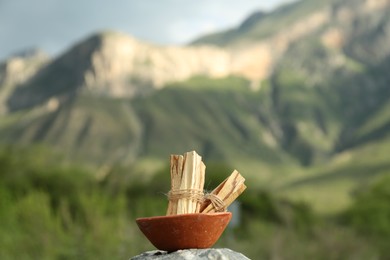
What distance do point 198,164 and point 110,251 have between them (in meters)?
23.1

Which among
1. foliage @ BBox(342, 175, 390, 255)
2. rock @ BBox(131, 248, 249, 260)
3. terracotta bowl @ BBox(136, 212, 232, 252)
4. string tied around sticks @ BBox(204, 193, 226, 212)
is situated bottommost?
foliage @ BBox(342, 175, 390, 255)

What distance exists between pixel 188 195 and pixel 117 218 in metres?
31.7

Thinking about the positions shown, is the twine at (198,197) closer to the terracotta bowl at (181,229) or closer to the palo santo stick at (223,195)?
the palo santo stick at (223,195)

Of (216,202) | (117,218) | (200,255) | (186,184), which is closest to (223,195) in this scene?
(216,202)

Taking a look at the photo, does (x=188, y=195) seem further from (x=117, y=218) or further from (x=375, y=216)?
(x=375, y=216)

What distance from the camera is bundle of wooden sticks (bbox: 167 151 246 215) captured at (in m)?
6.14

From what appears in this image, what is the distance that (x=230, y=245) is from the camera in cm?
3925

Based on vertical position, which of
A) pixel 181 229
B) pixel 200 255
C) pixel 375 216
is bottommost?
pixel 375 216

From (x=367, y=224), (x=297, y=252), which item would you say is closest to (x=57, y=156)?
(x=367, y=224)

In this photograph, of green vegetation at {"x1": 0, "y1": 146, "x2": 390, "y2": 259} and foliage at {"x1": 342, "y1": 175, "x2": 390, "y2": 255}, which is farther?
foliage at {"x1": 342, "y1": 175, "x2": 390, "y2": 255}

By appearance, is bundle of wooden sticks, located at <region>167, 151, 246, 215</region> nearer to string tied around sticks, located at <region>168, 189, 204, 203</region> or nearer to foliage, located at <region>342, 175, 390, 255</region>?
string tied around sticks, located at <region>168, 189, 204, 203</region>

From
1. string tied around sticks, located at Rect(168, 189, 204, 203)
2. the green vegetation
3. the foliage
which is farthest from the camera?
the foliage

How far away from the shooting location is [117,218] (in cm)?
3725

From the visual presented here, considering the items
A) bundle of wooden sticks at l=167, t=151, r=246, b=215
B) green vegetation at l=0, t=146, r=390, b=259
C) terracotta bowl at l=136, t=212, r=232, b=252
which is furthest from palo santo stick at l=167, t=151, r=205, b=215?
green vegetation at l=0, t=146, r=390, b=259
